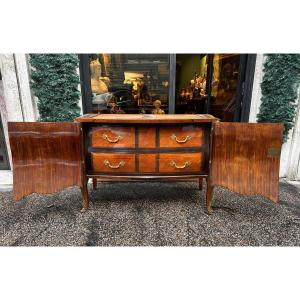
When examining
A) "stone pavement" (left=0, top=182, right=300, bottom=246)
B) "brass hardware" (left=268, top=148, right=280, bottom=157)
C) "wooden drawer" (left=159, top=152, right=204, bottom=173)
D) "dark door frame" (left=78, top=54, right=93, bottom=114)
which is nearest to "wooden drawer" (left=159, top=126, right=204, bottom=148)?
"wooden drawer" (left=159, top=152, right=204, bottom=173)

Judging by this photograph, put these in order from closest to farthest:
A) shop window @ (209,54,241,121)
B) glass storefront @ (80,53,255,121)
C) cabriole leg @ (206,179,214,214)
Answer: cabriole leg @ (206,179,214,214), glass storefront @ (80,53,255,121), shop window @ (209,54,241,121)

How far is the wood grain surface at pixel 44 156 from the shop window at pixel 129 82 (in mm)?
1399

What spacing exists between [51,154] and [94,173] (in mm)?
506

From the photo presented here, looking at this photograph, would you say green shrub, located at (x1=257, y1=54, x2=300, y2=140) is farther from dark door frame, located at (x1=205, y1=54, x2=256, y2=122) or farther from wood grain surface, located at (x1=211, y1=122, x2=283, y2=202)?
wood grain surface, located at (x1=211, y1=122, x2=283, y2=202)

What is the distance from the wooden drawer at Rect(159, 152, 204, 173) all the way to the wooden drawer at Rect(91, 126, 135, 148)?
0.40 meters

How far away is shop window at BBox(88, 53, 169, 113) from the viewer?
3.49 m

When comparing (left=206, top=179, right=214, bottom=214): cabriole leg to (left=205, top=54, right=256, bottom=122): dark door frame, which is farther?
(left=205, top=54, right=256, bottom=122): dark door frame

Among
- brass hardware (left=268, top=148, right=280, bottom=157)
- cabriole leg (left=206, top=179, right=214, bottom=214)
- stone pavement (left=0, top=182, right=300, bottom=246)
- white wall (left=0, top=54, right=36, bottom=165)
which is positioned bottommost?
stone pavement (left=0, top=182, right=300, bottom=246)

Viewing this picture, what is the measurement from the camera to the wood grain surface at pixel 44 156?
7.37 ft

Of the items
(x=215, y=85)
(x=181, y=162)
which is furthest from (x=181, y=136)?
(x=215, y=85)

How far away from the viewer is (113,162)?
2.44 m

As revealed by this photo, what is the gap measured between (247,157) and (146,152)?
3.55 ft

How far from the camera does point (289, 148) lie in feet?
11.6

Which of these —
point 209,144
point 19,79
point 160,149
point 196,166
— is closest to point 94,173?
point 160,149
